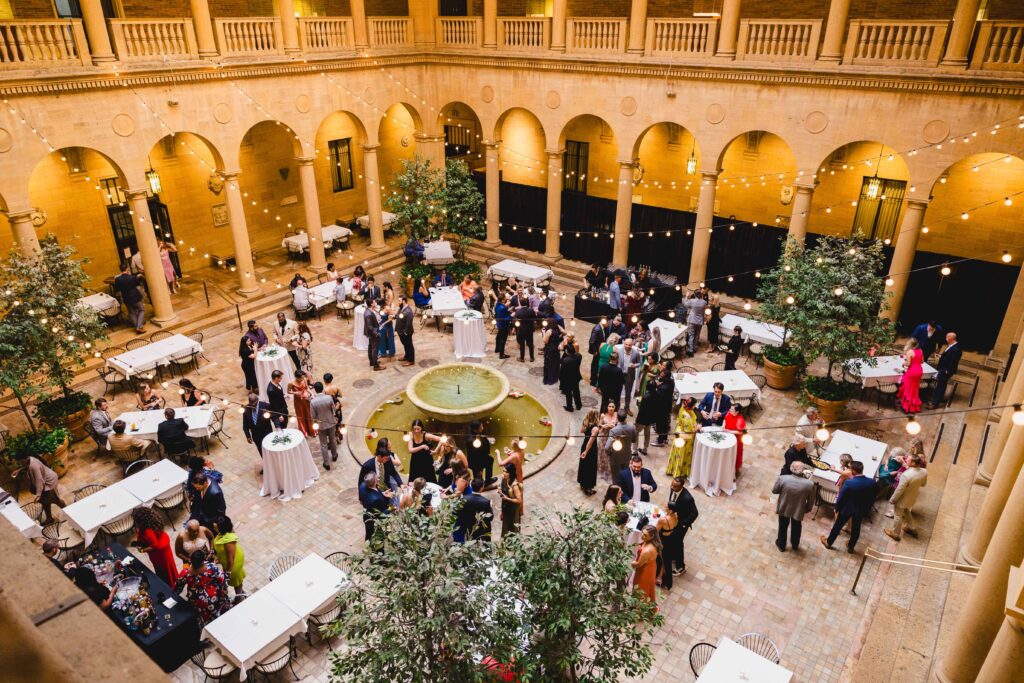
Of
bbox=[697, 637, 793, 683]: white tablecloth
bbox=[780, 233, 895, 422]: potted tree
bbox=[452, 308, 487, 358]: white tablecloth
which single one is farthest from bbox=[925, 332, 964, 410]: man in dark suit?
bbox=[452, 308, 487, 358]: white tablecloth

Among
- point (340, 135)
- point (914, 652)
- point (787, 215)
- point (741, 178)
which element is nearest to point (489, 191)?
point (340, 135)

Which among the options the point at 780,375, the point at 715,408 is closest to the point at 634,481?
the point at 715,408

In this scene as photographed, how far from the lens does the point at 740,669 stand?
262 inches

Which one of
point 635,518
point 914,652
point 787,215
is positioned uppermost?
point 787,215

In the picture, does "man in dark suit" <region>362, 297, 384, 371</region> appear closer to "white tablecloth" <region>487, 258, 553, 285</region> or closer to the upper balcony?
"white tablecloth" <region>487, 258, 553, 285</region>

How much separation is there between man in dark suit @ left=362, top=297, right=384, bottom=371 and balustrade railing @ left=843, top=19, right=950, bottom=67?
11.0 metres

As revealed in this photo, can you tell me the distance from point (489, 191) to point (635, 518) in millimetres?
13841

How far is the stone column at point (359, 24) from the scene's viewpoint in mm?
17922

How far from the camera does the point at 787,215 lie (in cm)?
1848

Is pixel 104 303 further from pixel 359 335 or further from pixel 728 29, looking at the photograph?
pixel 728 29

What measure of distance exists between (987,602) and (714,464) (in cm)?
463

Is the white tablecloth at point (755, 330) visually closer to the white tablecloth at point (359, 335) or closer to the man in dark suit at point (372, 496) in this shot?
the white tablecloth at point (359, 335)

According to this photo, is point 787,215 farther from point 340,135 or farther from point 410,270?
point 340,135

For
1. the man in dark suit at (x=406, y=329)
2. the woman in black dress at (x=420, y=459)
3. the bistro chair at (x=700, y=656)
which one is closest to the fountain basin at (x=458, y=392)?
the woman in black dress at (x=420, y=459)
